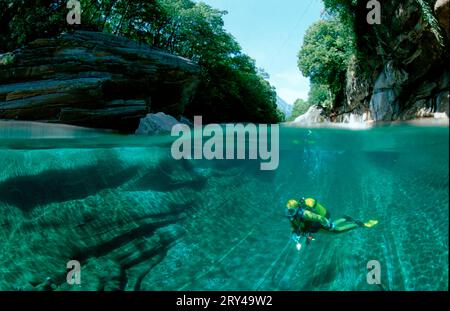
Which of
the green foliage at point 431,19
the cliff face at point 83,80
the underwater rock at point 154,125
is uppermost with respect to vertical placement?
the green foliage at point 431,19

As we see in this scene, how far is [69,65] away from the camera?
15.9m

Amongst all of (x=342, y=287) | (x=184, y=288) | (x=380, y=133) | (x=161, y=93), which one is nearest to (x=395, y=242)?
(x=380, y=133)

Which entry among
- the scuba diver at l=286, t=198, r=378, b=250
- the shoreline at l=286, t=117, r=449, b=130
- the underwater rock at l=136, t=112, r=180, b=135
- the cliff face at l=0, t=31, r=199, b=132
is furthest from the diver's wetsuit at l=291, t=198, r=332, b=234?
the cliff face at l=0, t=31, r=199, b=132

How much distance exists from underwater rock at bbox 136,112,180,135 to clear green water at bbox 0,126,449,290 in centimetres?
69

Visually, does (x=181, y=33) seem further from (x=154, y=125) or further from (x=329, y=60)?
(x=154, y=125)

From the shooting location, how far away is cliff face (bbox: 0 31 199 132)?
1518cm

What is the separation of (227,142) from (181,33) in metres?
12.5

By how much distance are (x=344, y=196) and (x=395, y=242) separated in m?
19.2

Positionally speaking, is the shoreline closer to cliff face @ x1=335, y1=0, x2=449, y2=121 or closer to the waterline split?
the waterline split

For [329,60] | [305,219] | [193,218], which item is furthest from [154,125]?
[329,60]

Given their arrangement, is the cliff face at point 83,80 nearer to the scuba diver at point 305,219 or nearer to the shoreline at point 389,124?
the shoreline at point 389,124

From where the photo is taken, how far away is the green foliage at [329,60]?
26.7 meters

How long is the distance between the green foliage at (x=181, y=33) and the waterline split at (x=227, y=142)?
724cm
